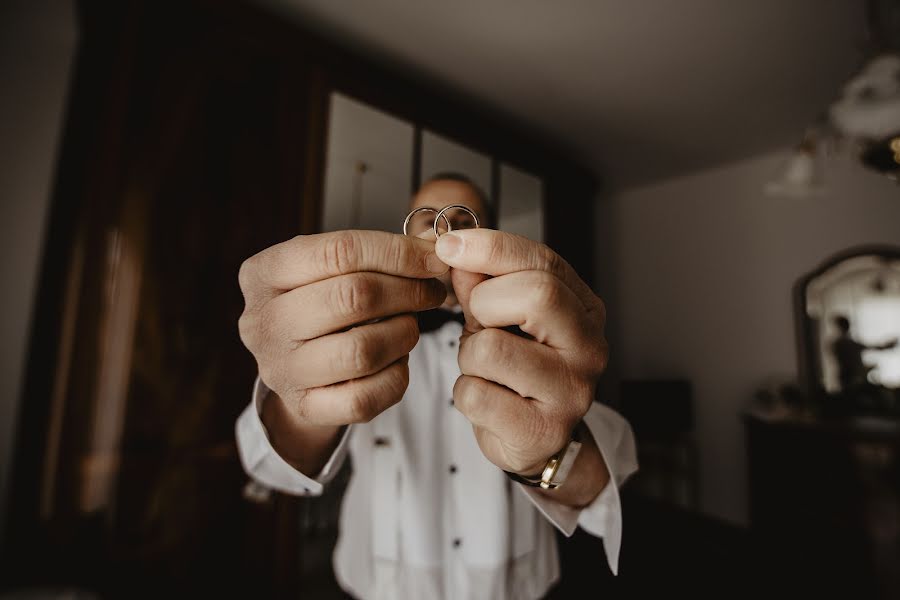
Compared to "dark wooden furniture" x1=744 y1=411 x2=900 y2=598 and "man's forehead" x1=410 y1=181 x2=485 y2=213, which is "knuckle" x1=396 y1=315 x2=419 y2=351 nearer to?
"man's forehead" x1=410 y1=181 x2=485 y2=213

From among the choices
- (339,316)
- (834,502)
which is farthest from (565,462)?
(834,502)

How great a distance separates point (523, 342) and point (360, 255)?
13 cm

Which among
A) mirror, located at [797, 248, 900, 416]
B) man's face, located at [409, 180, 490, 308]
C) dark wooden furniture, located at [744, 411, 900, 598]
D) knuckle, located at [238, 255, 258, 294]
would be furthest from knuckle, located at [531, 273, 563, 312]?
mirror, located at [797, 248, 900, 416]

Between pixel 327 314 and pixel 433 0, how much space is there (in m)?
1.54

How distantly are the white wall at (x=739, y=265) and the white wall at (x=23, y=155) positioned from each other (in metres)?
2.10

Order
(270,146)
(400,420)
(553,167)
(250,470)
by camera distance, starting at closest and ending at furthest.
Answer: (250,470), (400,420), (270,146), (553,167)

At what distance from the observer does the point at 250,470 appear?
60 cm

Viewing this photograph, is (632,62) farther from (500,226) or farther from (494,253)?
(494,253)

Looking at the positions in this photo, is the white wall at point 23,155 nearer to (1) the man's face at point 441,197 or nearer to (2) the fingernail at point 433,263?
(1) the man's face at point 441,197

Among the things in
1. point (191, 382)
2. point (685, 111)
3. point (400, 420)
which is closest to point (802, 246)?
point (685, 111)

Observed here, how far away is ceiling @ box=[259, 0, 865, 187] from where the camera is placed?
140 centimetres

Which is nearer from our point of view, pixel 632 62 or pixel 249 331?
pixel 249 331

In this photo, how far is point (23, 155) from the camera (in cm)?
131

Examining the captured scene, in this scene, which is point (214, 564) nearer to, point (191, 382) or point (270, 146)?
point (191, 382)
